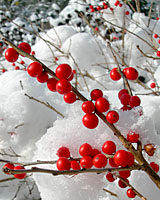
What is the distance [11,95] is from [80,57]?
165 cm

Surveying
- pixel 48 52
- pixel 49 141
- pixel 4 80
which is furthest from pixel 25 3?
pixel 49 141

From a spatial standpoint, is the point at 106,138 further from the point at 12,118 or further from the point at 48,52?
the point at 48,52

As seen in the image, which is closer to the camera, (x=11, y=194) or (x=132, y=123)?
(x=132, y=123)

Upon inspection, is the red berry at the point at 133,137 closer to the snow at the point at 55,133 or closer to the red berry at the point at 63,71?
the snow at the point at 55,133

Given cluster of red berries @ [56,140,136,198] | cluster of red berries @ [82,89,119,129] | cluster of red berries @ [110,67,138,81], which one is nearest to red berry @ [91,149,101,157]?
cluster of red berries @ [56,140,136,198]

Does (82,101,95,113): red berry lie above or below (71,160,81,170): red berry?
above

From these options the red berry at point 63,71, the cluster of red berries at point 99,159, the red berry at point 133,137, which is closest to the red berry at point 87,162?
the cluster of red berries at point 99,159

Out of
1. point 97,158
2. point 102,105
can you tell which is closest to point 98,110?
point 102,105

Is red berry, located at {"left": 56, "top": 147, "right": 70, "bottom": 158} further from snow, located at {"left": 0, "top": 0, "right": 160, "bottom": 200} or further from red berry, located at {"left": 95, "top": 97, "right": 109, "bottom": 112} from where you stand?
red berry, located at {"left": 95, "top": 97, "right": 109, "bottom": 112}

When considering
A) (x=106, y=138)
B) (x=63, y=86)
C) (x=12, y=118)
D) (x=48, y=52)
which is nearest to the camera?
(x=63, y=86)

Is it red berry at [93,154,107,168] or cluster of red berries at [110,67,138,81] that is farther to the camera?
cluster of red berries at [110,67,138,81]

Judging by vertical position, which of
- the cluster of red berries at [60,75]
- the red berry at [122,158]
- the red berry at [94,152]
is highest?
the cluster of red berries at [60,75]

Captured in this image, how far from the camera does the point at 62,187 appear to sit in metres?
0.59

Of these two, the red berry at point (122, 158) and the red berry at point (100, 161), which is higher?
the red berry at point (100, 161)
